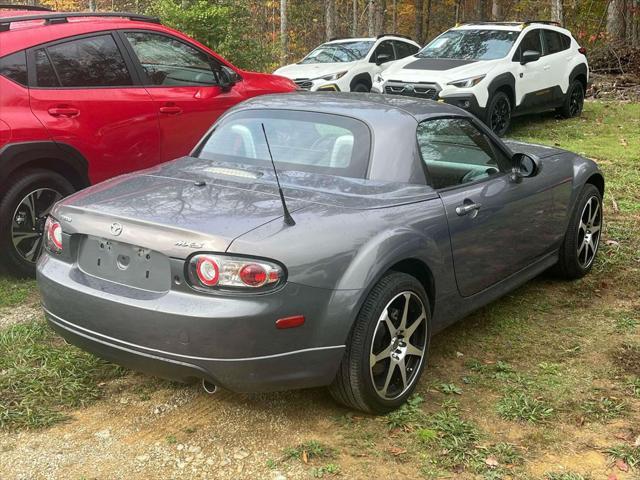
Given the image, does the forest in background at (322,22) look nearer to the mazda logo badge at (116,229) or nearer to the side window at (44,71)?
the side window at (44,71)

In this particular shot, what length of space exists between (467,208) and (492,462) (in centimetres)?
144

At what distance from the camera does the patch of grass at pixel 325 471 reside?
9.96 ft

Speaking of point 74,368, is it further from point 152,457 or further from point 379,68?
point 379,68

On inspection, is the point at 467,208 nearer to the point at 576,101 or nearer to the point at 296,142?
the point at 296,142

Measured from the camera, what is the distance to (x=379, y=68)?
14.9m

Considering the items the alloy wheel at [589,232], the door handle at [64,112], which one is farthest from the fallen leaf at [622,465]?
the door handle at [64,112]

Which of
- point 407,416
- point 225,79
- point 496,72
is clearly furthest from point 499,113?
point 407,416

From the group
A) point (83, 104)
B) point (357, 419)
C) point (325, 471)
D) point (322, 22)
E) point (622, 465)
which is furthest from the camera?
point (322, 22)

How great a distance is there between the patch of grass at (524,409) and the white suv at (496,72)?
306 inches

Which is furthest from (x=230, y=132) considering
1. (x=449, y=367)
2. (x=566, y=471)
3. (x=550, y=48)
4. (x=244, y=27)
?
(x=244, y=27)

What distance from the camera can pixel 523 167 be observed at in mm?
4574

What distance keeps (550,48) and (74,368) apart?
11478 mm

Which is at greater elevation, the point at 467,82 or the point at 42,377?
the point at 467,82

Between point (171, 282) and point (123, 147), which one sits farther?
point (123, 147)
